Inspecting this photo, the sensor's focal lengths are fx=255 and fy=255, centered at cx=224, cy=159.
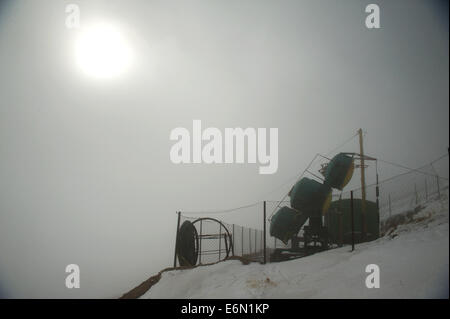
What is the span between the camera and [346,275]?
256 inches

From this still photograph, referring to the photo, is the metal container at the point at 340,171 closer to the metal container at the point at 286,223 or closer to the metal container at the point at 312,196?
the metal container at the point at 312,196

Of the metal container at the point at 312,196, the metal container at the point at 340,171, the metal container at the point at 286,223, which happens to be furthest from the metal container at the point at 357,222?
the metal container at the point at 340,171

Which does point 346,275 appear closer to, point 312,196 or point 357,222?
point 312,196

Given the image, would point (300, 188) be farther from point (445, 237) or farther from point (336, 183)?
point (445, 237)

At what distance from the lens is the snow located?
17.2 feet

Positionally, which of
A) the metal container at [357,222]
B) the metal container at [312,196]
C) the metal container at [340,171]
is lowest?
the metal container at [357,222]

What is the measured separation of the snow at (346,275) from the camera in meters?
5.25

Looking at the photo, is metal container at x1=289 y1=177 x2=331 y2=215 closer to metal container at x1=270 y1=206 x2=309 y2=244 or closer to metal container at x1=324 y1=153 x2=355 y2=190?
metal container at x1=324 y1=153 x2=355 y2=190

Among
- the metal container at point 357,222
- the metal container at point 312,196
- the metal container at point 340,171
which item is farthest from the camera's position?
the metal container at point 357,222

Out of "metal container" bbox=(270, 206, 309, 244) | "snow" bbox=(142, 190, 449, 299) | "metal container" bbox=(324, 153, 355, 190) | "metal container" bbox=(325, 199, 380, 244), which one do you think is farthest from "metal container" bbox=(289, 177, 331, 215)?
"snow" bbox=(142, 190, 449, 299)

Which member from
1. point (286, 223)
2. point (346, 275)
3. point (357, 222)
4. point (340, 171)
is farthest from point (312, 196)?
point (346, 275)
